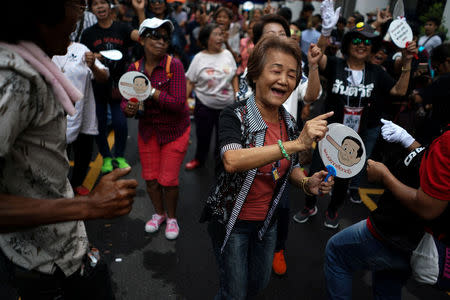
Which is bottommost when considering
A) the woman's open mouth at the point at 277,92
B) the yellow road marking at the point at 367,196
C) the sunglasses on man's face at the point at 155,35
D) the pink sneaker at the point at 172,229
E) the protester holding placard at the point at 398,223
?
the yellow road marking at the point at 367,196

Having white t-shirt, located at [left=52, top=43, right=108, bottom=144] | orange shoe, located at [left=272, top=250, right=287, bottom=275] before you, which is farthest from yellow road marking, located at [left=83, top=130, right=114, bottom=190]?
orange shoe, located at [left=272, top=250, right=287, bottom=275]

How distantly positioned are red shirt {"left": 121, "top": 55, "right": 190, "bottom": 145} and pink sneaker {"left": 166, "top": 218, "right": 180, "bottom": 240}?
848 millimetres

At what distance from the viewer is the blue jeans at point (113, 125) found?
4.05 m

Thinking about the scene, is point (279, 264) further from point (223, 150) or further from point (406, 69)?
point (406, 69)

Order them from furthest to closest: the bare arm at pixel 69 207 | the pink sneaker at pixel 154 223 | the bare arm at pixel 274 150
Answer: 1. the pink sneaker at pixel 154 223
2. the bare arm at pixel 274 150
3. the bare arm at pixel 69 207

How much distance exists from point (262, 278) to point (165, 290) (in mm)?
978

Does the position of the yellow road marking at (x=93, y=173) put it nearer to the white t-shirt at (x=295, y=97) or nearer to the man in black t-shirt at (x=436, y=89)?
the white t-shirt at (x=295, y=97)

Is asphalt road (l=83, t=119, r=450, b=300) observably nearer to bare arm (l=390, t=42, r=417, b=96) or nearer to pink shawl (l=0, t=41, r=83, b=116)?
bare arm (l=390, t=42, r=417, b=96)

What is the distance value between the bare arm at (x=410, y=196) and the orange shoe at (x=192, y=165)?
313cm

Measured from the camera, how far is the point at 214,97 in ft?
13.6

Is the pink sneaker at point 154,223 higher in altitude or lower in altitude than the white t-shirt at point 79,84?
lower

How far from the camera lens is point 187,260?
2883 mm

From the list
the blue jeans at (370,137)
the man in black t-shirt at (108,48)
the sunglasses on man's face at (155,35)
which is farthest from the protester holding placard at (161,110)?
the blue jeans at (370,137)

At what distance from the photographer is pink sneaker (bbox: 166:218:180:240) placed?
3.12 m
